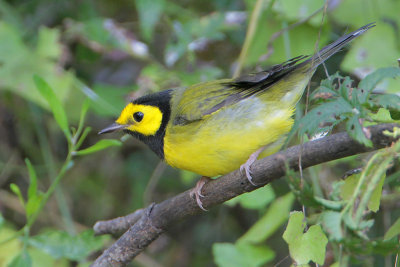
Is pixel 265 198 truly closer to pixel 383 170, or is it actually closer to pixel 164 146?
pixel 164 146

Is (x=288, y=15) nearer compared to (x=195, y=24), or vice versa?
(x=288, y=15)

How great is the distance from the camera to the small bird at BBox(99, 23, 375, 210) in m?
2.10

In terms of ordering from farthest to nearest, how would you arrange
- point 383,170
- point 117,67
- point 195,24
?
point 117,67 < point 195,24 < point 383,170

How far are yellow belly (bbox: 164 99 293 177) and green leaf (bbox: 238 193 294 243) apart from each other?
450 millimetres

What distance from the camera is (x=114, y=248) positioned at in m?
1.98

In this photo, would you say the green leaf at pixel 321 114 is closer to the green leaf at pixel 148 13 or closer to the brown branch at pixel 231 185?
the brown branch at pixel 231 185

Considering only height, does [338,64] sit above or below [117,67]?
below

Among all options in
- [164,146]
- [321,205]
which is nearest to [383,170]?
[321,205]

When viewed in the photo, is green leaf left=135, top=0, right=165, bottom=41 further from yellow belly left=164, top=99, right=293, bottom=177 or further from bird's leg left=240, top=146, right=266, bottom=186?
bird's leg left=240, top=146, right=266, bottom=186

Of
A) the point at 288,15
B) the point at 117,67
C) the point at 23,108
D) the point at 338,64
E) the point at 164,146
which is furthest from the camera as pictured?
the point at 117,67

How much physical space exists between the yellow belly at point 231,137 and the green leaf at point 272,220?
45 centimetres

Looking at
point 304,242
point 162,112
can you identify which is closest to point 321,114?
point 304,242

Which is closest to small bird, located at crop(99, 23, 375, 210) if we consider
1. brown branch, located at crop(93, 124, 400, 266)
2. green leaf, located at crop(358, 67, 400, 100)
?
brown branch, located at crop(93, 124, 400, 266)

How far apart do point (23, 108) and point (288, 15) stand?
6.19 feet
